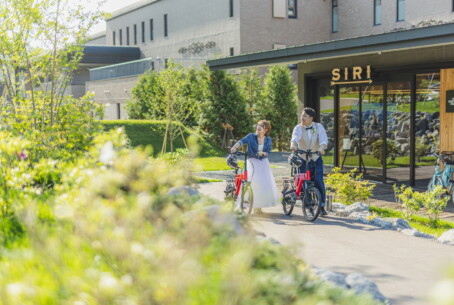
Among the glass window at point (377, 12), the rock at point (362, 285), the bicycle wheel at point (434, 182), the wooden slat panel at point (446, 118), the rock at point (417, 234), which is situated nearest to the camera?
the rock at point (362, 285)

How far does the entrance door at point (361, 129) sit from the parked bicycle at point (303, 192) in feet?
15.3

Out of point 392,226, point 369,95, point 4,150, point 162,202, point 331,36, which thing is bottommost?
point 392,226

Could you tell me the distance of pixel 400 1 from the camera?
99.7 feet

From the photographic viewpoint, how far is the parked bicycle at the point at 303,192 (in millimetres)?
9570

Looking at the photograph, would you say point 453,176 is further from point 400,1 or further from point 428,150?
point 400,1

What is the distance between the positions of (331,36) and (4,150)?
30.7 metres

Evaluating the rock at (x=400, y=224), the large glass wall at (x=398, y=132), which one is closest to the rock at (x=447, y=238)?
the rock at (x=400, y=224)

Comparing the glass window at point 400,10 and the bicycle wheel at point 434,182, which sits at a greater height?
the glass window at point 400,10

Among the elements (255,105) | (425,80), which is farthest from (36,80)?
(255,105)

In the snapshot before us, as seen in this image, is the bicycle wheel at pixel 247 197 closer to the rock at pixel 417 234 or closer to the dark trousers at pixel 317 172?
the dark trousers at pixel 317 172

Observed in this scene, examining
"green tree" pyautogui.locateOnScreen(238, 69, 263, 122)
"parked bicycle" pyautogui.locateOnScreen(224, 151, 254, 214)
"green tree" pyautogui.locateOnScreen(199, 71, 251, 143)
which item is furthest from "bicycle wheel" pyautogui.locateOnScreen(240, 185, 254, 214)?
"green tree" pyautogui.locateOnScreen(238, 69, 263, 122)

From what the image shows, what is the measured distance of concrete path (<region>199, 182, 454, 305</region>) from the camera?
600 centimetres

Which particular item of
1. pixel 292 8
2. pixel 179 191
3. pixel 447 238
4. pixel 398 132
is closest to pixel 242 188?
pixel 447 238

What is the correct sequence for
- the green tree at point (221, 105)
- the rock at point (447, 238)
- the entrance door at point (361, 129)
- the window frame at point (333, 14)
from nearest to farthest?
the rock at point (447, 238), the entrance door at point (361, 129), the green tree at point (221, 105), the window frame at point (333, 14)
